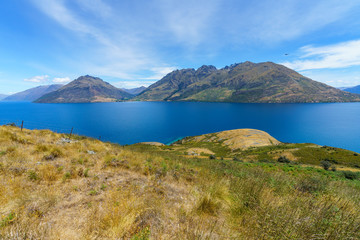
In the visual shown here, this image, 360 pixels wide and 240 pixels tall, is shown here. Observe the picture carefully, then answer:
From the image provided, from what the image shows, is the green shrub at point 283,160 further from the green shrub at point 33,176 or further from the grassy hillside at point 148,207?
the green shrub at point 33,176

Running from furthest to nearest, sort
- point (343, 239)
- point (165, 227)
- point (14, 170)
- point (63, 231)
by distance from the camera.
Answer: point (14, 170) → point (165, 227) → point (63, 231) → point (343, 239)

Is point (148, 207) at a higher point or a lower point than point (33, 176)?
lower

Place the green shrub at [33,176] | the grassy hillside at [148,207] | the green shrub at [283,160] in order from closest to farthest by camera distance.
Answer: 1. the grassy hillside at [148,207]
2. the green shrub at [33,176]
3. the green shrub at [283,160]

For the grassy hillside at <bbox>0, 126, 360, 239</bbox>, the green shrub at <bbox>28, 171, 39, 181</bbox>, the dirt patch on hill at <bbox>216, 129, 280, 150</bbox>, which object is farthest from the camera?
the dirt patch on hill at <bbox>216, 129, 280, 150</bbox>

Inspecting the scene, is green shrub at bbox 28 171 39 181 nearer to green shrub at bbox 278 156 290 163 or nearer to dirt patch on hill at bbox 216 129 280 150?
green shrub at bbox 278 156 290 163

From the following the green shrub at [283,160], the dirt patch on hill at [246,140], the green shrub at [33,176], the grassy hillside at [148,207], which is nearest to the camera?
the grassy hillside at [148,207]

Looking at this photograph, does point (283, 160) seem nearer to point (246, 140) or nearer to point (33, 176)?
point (246, 140)

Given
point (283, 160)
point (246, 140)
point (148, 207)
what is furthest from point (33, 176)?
point (246, 140)

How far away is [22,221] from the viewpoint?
9.04 feet

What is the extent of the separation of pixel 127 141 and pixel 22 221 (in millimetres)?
76259

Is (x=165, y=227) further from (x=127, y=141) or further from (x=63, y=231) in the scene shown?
(x=127, y=141)

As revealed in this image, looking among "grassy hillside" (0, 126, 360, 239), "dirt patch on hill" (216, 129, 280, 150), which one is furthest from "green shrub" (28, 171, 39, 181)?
"dirt patch on hill" (216, 129, 280, 150)

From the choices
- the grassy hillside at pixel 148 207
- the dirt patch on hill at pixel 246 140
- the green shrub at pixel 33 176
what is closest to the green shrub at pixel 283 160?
the dirt patch on hill at pixel 246 140

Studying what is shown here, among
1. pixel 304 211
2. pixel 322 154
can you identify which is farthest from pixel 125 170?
pixel 322 154
